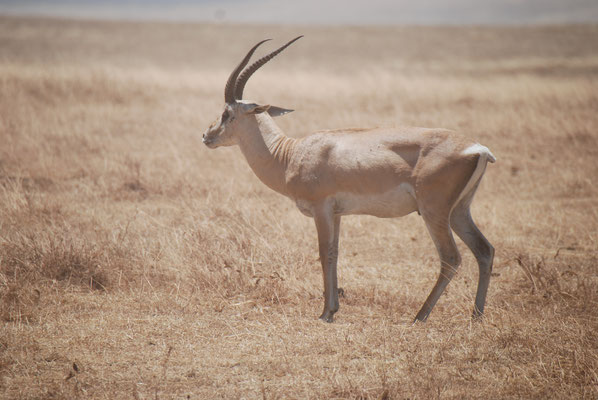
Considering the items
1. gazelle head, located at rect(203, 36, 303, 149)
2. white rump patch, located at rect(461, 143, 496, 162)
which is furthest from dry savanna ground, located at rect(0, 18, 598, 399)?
white rump patch, located at rect(461, 143, 496, 162)

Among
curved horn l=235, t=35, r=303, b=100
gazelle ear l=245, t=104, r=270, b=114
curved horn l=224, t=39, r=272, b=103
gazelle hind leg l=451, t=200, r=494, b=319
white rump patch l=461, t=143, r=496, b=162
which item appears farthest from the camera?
curved horn l=224, t=39, r=272, b=103

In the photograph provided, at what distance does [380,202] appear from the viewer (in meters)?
6.04

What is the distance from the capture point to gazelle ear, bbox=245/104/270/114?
22.2 feet

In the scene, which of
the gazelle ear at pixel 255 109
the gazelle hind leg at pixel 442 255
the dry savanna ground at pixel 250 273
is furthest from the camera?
the gazelle ear at pixel 255 109

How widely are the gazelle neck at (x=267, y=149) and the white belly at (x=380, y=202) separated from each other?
0.62 metres

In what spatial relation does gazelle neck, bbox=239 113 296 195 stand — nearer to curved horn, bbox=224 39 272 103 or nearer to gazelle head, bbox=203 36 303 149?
gazelle head, bbox=203 36 303 149

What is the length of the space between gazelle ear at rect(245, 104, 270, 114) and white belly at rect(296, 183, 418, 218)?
1230 mm

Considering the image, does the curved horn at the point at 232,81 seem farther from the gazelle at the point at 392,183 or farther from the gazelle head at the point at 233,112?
the gazelle at the point at 392,183

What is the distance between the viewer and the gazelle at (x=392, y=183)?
5781 millimetres

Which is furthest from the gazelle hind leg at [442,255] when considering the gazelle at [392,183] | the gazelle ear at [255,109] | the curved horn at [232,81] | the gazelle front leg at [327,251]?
the curved horn at [232,81]

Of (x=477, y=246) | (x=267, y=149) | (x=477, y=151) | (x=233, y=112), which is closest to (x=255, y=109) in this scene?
(x=233, y=112)

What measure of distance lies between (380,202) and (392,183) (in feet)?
0.74

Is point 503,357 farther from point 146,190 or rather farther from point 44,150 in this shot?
point 44,150

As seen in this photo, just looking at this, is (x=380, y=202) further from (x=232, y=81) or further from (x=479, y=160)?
(x=232, y=81)
